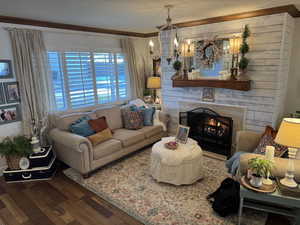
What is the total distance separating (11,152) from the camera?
3242 mm

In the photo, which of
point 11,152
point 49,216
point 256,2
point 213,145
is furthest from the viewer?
point 213,145

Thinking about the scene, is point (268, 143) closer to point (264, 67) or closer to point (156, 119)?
point (264, 67)

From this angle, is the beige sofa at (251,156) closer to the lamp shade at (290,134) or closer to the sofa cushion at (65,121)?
the lamp shade at (290,134)

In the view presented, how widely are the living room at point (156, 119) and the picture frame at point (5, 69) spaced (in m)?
0.02

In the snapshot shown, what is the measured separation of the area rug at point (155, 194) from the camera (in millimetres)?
2424

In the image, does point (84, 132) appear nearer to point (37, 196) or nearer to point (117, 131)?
point (117, 131)

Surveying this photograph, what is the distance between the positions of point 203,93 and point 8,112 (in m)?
3.64

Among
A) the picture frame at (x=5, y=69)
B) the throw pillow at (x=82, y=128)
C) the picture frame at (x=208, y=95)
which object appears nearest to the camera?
the picture frame at (x=5, y=69)

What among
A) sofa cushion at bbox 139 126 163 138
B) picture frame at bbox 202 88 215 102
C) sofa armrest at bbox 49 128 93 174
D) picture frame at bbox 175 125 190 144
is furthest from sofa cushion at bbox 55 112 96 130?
picture frame at bbox 202 88 215 102

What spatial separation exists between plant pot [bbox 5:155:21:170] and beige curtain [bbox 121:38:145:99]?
3.03 m

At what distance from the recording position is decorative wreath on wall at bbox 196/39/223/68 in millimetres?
3873

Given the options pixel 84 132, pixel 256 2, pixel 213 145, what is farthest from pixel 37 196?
pixel 256 2

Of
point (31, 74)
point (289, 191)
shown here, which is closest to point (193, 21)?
point (31, 74)

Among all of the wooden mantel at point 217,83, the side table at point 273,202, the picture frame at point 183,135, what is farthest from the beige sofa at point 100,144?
the side table at point 273,202
